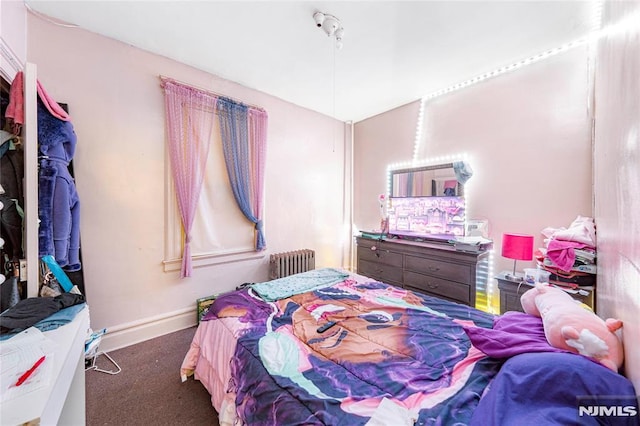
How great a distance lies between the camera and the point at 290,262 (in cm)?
→ 314

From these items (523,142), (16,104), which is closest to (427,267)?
(523,142)

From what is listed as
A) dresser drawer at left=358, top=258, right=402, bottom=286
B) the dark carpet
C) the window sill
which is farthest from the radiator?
the dark carpet

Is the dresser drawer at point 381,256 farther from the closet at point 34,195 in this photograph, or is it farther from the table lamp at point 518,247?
the closet at point 34,195

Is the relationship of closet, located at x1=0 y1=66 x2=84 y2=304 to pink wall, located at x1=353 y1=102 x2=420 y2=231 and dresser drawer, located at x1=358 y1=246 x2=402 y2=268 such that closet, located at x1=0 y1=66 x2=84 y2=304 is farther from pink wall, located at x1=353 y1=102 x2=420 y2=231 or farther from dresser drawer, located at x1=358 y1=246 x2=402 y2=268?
pink wall, located at x1=353 y1=102 x2=420 y2=231

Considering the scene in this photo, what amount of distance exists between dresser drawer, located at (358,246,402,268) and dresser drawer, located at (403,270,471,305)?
0.17 meters

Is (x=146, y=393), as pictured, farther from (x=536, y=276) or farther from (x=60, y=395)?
(x=536, y=276)

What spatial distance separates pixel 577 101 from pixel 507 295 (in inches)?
71.7

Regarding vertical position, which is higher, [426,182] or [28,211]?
[426,182]

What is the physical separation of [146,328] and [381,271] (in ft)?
8.47

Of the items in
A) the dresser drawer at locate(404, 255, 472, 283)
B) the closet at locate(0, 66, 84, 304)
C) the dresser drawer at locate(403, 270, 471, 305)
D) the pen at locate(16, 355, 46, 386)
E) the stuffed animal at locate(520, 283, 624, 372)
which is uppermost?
the closet at locate(0, 66, 84, 304)

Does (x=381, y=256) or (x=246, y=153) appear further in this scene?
(x=381, y=256)

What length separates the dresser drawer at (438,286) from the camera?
90.8 inches

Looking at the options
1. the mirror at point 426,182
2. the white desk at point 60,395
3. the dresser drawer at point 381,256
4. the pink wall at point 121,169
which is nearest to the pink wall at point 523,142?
the mirror at point 426,182

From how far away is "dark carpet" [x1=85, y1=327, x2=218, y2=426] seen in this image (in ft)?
4.69
